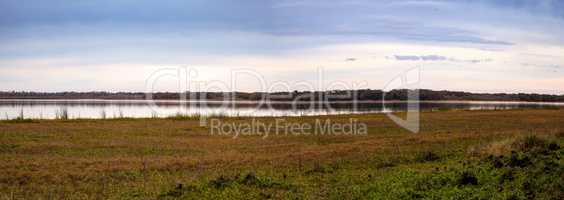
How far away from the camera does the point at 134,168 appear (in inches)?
551

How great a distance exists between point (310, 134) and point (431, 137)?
559cm

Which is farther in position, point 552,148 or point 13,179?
point 552,148

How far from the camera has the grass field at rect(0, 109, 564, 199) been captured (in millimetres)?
9891

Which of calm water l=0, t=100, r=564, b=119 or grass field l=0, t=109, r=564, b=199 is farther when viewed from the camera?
calm water l=0, t=100, r=564, b=119

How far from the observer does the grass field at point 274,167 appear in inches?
389

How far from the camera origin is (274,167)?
45.6ft

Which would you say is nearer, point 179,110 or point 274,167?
point 274,167

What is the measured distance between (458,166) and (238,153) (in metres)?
7.42

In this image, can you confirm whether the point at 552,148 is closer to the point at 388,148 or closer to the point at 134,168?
the point at 388,148

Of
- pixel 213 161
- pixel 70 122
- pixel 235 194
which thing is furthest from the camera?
pixel 70 122

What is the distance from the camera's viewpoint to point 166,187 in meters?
11.0

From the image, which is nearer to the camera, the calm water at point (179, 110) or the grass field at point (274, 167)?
the grass field at point (274, 167)

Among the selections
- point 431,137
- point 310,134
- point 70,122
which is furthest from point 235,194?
point 70,122

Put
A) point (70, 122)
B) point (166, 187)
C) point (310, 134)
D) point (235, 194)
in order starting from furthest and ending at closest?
point (70, 122) → point (310, 134) → point (166, 187) → point (235, 194)
